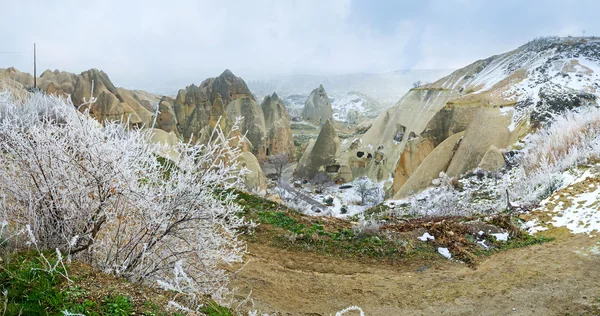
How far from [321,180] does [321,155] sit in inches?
112

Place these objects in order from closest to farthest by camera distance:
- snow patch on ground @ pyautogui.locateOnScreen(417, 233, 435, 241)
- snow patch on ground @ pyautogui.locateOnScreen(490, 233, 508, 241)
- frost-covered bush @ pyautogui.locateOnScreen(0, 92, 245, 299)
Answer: frost-covered bush @ pyautogui.locateOnScreen(0, 92, 245, 299), snow patch on ground @ pyautogui.locateOnScreen(490, 233, 508, 241), snow patch on ground @ pyautogui.locateOnScreen(417, 233, 435, 241)

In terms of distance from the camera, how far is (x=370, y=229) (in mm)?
7613

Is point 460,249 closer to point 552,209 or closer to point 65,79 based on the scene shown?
point 552,209

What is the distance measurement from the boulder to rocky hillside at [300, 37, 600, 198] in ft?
39.2

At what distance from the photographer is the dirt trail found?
4883mm

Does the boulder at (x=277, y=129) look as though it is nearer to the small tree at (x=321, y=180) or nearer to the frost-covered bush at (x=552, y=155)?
the small tree at (x=321, y=180)

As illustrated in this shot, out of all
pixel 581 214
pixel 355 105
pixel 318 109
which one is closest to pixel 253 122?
pixel 318 109

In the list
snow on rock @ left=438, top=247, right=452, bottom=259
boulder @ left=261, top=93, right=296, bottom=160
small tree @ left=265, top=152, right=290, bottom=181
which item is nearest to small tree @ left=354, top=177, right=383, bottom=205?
small tree @ left=265, top=152, right=290, bottom=181

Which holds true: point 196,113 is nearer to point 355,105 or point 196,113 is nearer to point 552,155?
point 552,155

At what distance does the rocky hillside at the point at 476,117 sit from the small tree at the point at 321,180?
1741mm

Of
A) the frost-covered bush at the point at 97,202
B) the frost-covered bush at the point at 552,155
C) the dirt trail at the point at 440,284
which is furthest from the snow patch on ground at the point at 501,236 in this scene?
the frost-covered bush at the point at 97,202

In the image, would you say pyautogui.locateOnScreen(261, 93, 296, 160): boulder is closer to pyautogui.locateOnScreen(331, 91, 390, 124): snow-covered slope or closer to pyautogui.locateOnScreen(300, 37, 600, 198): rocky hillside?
pyautogui.locateOnScreen(300, 37, 600, 198): rocky hillside

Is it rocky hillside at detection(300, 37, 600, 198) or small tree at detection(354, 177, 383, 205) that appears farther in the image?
small tree at detection(354, 177, 383, 205)

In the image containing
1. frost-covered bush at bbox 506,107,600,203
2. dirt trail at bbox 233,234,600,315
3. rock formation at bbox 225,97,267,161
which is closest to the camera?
dirt trail at bbox 233,234,600,315
